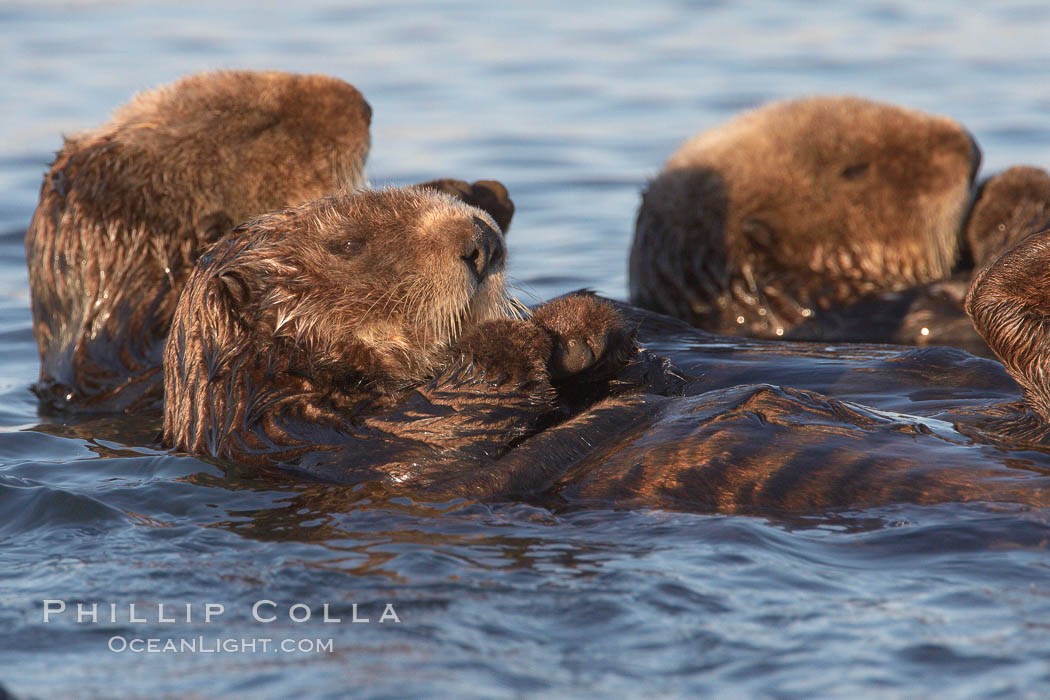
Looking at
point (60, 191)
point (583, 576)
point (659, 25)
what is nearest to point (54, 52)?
point (659, 25)

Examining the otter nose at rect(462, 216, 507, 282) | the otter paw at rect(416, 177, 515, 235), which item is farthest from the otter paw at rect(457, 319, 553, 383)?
the otter paw at rect(416, 177, 515, 235)

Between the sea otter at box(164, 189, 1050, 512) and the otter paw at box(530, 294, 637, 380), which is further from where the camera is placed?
the otter paw at box(530, 294, 637, 380)

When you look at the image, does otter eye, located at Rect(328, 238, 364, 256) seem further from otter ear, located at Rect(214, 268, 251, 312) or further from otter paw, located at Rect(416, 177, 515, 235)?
otter paw, located at Rect(416, 177, 515, 235)

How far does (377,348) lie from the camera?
13.0 feet

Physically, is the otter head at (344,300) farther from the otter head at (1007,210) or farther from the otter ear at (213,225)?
the otter head at (1007,210)

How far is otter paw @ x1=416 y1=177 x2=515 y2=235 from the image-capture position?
4918 millimetres

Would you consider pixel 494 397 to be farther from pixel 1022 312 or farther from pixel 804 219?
pixel 804 219

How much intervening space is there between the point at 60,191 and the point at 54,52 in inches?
348

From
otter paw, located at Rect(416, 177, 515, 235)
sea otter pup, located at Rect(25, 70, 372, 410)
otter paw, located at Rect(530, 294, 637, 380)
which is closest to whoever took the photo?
otter paw, located at Rect(530, 294, 637, 380)

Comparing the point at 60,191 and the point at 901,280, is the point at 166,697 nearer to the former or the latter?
the point at 60,191

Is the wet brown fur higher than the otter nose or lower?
lower

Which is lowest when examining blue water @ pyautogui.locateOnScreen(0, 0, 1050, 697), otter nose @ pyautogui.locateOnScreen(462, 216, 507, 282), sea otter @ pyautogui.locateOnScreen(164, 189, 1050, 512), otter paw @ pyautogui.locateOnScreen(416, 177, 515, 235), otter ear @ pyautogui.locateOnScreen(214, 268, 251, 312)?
blue water @ pyautogui.locateOnScreen(0, 0, 1050, 697)

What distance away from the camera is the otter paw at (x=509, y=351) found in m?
3.73

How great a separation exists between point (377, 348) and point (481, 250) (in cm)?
43
